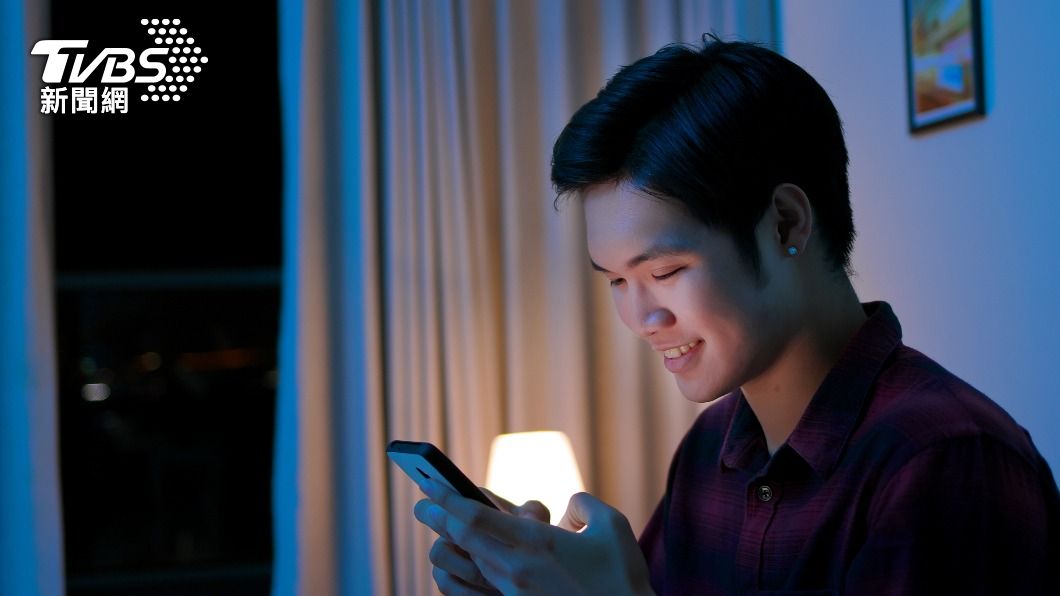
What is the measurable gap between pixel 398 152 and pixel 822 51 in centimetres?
118

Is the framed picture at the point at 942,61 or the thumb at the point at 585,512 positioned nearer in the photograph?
the thumb at the point at 585,512

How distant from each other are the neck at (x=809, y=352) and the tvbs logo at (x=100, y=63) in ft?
7.75

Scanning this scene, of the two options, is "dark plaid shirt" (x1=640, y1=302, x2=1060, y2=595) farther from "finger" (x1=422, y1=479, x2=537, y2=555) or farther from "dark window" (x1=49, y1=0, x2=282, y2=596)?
"dark window" (x1=49, y1=0, x2=282, y2=596)

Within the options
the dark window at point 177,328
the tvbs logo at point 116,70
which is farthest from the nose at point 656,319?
the dark window at point 177,328

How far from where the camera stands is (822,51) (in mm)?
2646

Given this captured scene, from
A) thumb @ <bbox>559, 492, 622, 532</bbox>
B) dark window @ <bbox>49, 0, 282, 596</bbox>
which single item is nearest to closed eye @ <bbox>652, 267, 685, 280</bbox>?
thumb @ <bbox>559, 492, 622, 532</bbox>

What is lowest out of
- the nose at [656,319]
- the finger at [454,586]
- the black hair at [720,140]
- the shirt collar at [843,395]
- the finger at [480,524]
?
the finger at [454,586]

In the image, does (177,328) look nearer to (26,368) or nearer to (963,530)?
(26,368)

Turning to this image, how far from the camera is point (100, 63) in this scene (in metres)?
2.87

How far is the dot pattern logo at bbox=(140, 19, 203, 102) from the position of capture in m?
2.97

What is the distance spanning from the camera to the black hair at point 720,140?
0.91m

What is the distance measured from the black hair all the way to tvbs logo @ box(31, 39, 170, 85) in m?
Result: 2.17

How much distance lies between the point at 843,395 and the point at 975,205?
1187 millimetres

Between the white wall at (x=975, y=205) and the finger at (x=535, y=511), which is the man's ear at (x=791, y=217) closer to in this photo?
the finger at (x=535, y=511)
